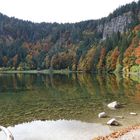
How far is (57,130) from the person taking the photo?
33.3m

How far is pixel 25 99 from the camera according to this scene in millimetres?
58312

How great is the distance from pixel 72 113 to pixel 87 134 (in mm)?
11153

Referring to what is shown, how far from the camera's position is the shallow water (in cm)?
3061

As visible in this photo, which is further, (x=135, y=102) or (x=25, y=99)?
(x=25, y=99)

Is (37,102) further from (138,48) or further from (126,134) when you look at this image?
(138,48)

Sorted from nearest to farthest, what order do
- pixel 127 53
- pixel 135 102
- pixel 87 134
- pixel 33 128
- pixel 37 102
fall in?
pixel 87 134
pixel 33 128
pixel 135 102
pixel 37 102
pixel 127 53

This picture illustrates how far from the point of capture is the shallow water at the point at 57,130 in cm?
3061

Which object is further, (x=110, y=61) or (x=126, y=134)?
(x=110, y=61)

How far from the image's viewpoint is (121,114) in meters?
40.6

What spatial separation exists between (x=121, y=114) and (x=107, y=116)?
80.2 inches

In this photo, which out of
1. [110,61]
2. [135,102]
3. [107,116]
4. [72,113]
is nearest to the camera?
[107,116]

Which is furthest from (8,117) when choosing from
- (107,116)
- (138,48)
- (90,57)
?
(90,57)

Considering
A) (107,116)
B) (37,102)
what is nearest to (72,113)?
(107,116)

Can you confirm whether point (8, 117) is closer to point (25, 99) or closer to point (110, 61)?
point (25, 99)
